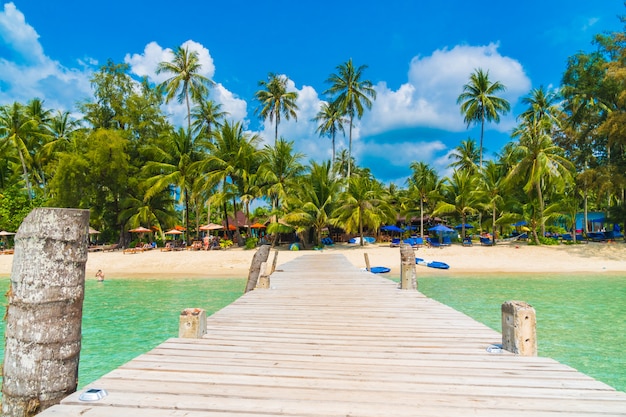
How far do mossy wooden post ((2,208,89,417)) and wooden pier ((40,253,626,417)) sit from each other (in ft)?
0.91

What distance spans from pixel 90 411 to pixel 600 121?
37.5 metres

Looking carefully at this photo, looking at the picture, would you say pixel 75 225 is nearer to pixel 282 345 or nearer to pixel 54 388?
pixel 54 388

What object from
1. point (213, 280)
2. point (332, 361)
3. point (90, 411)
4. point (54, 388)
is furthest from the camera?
point (213, 280)

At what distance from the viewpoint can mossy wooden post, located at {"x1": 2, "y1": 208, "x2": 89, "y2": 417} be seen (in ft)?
9.42

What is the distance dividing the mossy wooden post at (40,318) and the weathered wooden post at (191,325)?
5.09 feet

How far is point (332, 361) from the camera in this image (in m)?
3.80

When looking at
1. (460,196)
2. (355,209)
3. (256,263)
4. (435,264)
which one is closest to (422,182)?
(460,196)

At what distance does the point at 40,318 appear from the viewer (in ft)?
9.47

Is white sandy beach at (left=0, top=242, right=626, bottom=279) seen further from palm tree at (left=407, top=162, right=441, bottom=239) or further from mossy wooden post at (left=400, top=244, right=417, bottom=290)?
mossy wooden post at (left=400, top=244, right=417, bottom=290)

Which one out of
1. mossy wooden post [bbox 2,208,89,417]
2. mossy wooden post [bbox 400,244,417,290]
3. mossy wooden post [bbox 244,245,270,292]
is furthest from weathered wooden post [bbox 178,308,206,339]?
mossy wooden post [bbox 244,245,270,292]

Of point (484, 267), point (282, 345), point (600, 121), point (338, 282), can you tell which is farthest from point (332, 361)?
point (600, 121)

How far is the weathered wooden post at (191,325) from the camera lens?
A: 4523 millimetres

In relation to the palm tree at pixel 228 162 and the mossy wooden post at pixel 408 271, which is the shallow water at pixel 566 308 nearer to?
the mossy wooden post at pixel 408 271

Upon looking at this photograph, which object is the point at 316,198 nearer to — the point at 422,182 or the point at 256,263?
the point at 422,182
